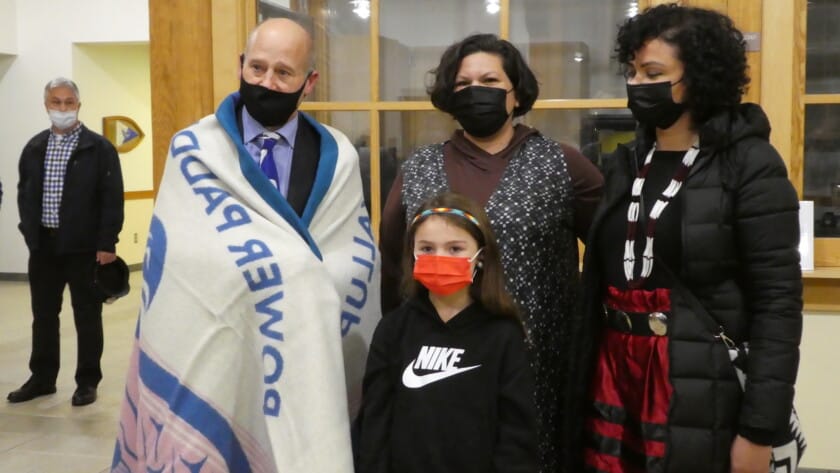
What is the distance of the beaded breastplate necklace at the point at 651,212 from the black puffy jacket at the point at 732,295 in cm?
2

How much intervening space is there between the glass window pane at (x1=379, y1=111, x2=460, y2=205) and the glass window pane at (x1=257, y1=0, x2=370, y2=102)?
0.12 meters

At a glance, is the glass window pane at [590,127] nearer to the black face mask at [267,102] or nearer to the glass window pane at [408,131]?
the glass window pane at [408,131]

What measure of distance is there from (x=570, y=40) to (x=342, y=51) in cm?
73

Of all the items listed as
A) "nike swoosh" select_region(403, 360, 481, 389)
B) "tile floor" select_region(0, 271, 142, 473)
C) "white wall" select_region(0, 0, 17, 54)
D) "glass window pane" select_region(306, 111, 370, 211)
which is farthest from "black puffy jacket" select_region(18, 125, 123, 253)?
"white wall" select_region(0, 0, 17, 54)

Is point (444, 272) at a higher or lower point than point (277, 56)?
lower

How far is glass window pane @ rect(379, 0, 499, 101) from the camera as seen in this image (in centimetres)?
288

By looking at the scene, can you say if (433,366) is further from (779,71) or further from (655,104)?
(779,71)

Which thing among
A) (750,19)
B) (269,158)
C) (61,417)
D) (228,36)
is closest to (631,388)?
(269,158)

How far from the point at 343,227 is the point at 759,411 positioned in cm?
91

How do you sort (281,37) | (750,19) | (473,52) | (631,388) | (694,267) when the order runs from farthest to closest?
(750,19), (473,52), (281,37), (631,388), (694,267)

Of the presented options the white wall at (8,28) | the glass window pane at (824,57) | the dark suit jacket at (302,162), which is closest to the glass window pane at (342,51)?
the dark suit jacket at (302,162)

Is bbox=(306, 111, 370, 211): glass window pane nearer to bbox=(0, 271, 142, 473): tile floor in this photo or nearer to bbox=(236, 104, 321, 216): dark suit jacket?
bbox=(236, 104, 321, 216): dark suit jacket

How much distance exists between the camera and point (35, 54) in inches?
351

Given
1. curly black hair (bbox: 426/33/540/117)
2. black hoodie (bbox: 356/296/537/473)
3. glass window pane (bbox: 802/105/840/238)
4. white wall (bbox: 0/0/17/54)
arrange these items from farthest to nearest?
white wall (bbox: 0/0/17/54) → glass window pane (bbox: 802/105/840/238) → curly black hair (bbox: 426/33/540/117) → black hoodie (bbox: 356/296/537/473)
